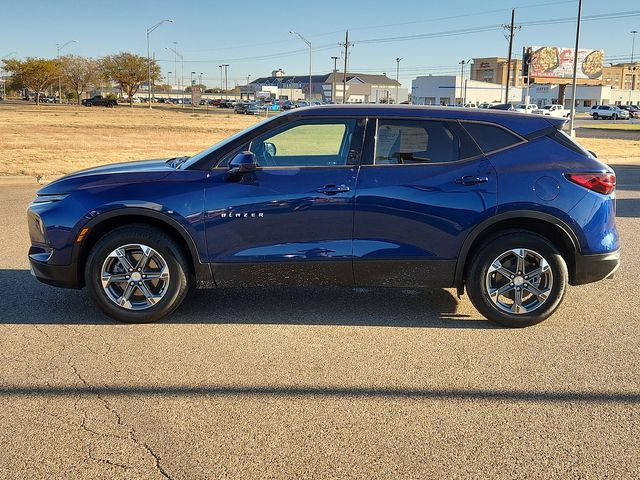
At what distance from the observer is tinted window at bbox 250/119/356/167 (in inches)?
201

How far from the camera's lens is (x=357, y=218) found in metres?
4.94

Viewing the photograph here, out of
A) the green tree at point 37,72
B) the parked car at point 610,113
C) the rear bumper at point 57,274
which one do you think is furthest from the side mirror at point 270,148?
the green tree at point 37,72

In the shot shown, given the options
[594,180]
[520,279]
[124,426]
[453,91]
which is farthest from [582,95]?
[124,426]

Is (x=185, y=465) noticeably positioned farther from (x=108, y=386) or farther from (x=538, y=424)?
(x=538, y=424)

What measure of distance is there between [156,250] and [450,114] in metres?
2.65

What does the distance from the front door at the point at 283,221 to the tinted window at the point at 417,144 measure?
21 cm

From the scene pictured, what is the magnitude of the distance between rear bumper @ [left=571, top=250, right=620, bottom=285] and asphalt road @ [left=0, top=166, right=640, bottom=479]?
43 centimetres

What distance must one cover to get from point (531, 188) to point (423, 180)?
860mm

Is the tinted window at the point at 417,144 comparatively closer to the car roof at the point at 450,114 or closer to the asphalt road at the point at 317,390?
the car roof at the point at 450,114

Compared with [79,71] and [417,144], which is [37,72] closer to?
[79,71]

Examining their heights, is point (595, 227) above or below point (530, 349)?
above

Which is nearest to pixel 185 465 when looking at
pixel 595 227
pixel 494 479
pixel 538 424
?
pixel 494 479

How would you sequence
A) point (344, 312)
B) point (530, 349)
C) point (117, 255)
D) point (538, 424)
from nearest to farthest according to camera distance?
point (538, 424)
point (530, 349)
point (117, 255)
point (344, 312)

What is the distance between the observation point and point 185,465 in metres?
3.09
